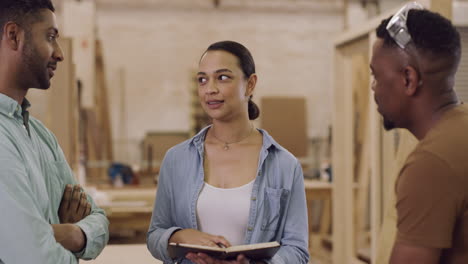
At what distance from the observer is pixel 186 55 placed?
9.00 metres

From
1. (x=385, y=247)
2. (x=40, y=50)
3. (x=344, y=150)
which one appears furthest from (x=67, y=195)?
(x=344, y=150)

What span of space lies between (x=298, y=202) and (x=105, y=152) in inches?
279

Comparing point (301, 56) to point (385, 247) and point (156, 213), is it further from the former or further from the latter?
point (156, 213)

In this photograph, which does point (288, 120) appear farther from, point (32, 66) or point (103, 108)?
point (32, 66)

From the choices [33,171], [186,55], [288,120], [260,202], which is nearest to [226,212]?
[260,202]

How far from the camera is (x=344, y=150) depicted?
4.69m

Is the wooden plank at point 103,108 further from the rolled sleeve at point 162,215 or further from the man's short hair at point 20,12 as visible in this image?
the man's short hair at point 20,12

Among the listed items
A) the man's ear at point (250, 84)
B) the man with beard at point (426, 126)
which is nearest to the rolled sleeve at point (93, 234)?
the man's ear at point (250, 84)

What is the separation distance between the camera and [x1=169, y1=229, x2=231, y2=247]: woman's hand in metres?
1.79

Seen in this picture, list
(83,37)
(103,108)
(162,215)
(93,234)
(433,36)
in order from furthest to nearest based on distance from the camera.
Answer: (103,108) → (83,37) → (162,215) → (93,234) → (433,36)

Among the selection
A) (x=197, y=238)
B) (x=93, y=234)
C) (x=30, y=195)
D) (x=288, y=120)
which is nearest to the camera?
(x=30, y=195)

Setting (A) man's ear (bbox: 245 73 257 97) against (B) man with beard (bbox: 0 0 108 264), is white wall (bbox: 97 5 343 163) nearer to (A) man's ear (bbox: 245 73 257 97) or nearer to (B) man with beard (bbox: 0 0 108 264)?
(A) man's ear (bbox: 245 73 257 97)

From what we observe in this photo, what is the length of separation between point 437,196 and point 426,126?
0.21 m

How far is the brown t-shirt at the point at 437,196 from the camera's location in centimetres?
114
